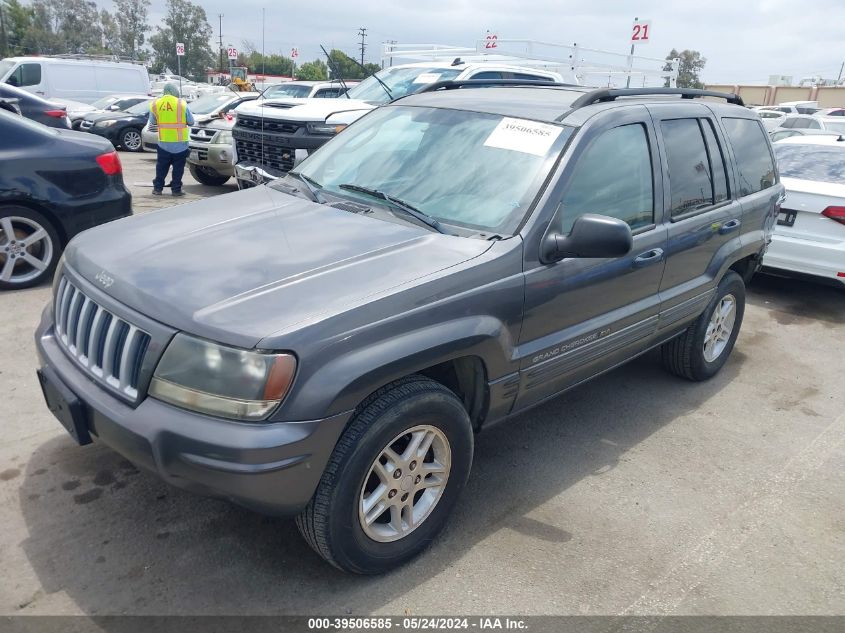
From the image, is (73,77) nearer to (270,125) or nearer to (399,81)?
(270,125)

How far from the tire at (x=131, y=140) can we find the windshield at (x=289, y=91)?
3.56m

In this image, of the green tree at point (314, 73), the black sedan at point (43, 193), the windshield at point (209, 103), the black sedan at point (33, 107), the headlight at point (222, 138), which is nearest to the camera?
the black sedan at point (43, 193)

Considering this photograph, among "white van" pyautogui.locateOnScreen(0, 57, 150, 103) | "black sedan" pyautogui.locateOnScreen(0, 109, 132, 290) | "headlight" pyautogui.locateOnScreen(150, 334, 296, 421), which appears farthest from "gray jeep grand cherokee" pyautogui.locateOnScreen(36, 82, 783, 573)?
"white van" pyautogui.locateOnScreen(0, 57, 150, 103)

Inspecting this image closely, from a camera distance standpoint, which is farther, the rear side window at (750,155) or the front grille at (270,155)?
the front grille at (270,155)

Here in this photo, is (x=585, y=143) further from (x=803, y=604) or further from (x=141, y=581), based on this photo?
(x=141, y=581)

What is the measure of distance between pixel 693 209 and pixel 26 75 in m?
19.0

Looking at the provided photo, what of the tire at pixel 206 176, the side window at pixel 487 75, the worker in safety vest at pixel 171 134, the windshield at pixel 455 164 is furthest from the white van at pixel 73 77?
the windshield at pixel 455 164

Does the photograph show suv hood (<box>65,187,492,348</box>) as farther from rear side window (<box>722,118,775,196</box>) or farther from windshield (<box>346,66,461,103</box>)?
windshield (<box>346,66,461,103</box>)

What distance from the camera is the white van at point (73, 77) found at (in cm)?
1775

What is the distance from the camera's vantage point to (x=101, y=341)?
2.61 m

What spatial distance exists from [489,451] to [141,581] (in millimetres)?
1859

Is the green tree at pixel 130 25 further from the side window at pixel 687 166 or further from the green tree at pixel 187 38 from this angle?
the side window at pixel 687 166

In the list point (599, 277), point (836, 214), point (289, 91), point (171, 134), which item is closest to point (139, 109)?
point (289, 91)

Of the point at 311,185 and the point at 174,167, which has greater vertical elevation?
the point at 311,185
